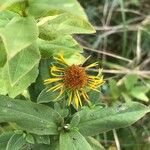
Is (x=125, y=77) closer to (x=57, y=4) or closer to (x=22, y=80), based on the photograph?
(x=22, y=80)

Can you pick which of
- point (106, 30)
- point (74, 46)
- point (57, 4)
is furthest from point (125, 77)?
point (57, 4)

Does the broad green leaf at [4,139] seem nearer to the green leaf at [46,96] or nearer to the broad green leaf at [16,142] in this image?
the broad green leaf at [16,142]

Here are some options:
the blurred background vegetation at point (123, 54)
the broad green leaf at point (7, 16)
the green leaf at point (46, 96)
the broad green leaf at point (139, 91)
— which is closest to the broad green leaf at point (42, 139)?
the green leaf at point (46, 96)

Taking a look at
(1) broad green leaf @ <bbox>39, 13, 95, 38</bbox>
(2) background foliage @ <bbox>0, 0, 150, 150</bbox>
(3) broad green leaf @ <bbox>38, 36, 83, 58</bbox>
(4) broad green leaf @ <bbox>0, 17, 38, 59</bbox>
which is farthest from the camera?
(3) broad green leaf @ <bbox>38, 36, 83, 58</bbox>

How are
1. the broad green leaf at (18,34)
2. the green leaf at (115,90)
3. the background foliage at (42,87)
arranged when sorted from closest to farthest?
the broad green leaf at (18,34), the background foliage at (42,87), the green leaf at (115,90)

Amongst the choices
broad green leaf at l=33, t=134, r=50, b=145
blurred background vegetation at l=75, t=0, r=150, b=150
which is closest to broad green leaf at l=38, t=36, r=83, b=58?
broad green leaf at l=33, t=134, r=50, b=145

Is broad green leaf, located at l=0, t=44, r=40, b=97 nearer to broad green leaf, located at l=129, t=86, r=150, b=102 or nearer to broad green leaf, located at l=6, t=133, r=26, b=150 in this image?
broad green leaf, located at l=6, t=133, r=26, b=150

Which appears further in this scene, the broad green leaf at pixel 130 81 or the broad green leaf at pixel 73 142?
the broad green leaf at pixel 130 81
